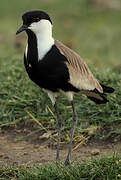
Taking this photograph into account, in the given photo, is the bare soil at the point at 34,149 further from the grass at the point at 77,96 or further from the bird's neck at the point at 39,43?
the bird's neck at the point at 39,43

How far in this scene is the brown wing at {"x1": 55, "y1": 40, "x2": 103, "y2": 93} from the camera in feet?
12.9

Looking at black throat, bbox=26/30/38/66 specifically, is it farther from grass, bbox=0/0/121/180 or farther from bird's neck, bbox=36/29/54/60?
grass, bbox=0/0/121/180

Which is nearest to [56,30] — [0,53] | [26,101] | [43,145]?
[0,53]

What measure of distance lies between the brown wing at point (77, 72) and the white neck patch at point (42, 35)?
0.14 meters

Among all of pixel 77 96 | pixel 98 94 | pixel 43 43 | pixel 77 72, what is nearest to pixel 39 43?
pixel 43 43

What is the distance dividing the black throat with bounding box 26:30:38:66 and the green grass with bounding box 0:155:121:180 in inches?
34.7

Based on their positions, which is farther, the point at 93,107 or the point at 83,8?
the point at 83,8

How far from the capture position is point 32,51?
3.81 metres

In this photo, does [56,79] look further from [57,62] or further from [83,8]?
[83,8]

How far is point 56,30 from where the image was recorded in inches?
399

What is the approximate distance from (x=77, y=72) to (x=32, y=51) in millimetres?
481

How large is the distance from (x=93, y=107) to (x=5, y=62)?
2.00 meters

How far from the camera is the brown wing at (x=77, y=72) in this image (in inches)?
155

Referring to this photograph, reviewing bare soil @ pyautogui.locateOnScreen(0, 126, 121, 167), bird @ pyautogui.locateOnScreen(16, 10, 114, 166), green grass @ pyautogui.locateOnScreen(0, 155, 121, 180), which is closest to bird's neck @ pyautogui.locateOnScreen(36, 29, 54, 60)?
bird @ pyautogui.locateOnScreen(16, 10, 114, 166)
